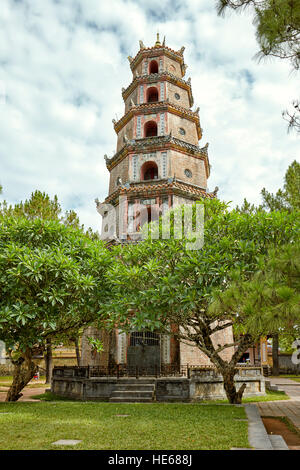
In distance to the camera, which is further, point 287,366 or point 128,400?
point 287,366

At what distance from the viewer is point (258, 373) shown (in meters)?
18.8

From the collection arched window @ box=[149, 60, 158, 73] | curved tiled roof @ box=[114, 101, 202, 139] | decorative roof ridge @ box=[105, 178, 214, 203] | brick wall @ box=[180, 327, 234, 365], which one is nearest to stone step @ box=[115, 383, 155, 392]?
brick wall @ box=[180, 327, 234, 365]

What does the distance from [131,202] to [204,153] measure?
5.47m

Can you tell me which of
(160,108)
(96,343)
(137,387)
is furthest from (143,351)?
(160,108)

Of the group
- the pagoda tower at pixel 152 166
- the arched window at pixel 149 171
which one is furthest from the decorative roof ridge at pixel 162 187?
the arched window at pixel 149 171

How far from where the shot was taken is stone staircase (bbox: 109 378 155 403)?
14.4m

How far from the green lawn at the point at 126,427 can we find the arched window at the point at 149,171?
13766mm

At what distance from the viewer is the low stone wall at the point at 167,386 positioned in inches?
592

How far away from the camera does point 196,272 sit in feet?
37.4

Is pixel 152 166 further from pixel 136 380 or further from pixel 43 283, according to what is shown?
pixel 43 283

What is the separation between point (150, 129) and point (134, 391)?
51.0ft

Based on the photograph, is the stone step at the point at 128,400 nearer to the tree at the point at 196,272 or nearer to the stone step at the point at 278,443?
the tree at the point at 196,272

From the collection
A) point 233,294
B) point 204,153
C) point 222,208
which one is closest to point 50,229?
point 222,208
